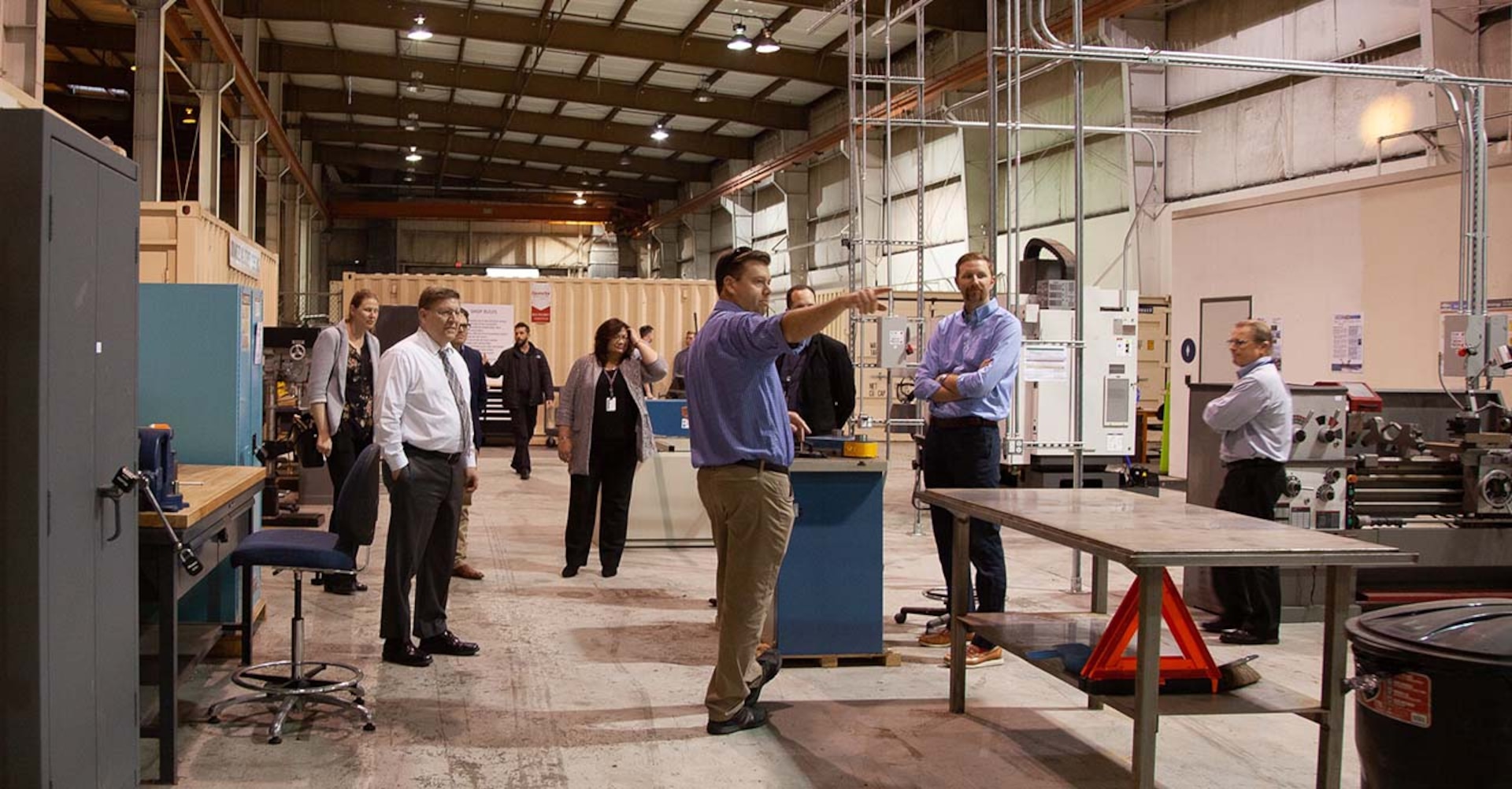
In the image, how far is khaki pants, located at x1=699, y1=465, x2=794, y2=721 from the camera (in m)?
4.29

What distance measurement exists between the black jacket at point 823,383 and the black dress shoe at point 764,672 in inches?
67.2

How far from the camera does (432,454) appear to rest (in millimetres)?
5145

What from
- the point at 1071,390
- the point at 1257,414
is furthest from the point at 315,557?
the point at 1071,390

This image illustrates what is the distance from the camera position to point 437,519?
5.30 meters

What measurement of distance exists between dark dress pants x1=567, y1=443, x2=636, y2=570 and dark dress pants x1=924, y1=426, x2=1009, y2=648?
2.49 meters

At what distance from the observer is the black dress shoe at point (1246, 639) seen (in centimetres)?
605

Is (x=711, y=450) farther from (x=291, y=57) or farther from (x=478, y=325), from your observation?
(x=291, y=57)

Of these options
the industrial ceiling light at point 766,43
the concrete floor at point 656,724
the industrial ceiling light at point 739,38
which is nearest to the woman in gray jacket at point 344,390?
the concrete floor at point 656,724

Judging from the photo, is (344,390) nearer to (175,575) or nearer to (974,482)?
(175,575)

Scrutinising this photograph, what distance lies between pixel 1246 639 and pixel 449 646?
3.80 m

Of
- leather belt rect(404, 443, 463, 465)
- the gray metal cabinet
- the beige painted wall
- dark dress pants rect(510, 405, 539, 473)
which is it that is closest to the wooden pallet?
leather belt rect(404, 443, 463, 465)

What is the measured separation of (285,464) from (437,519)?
5.45m

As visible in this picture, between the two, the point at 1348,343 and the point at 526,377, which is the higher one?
the point at 1348,343

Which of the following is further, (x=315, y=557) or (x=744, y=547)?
(x=315, y=557)
